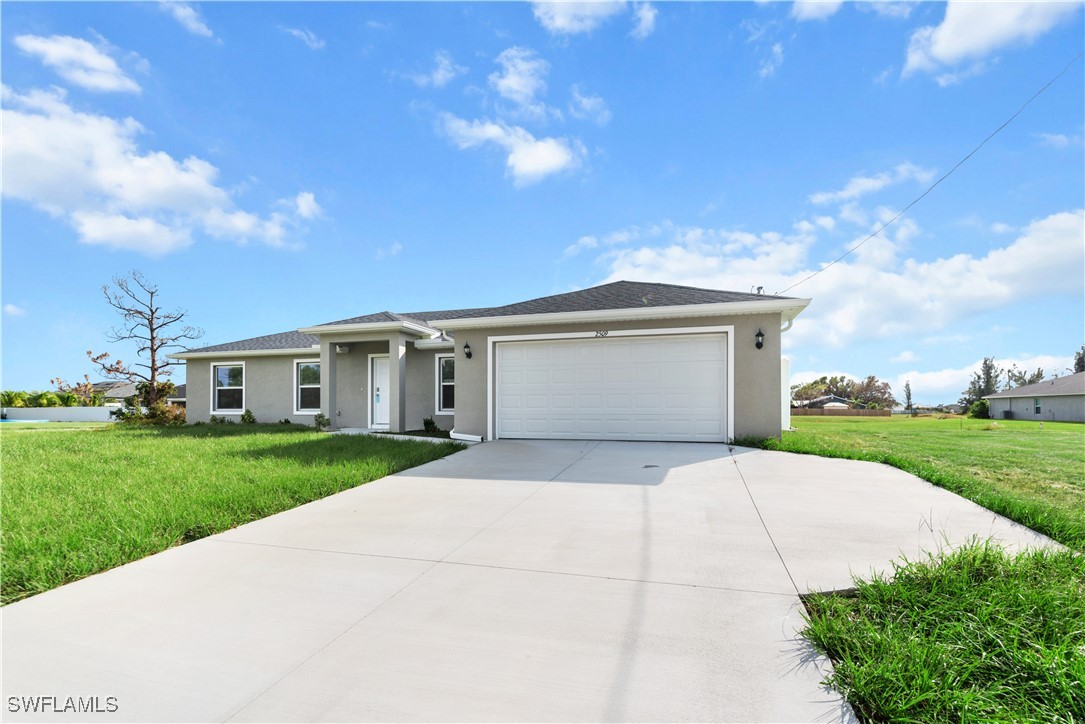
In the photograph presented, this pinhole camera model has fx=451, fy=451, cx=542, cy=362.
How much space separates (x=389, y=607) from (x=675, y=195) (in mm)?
13287

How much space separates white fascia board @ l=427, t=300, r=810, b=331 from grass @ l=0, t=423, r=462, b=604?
116 inches

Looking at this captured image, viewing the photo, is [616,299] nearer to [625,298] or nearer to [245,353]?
[625,298]

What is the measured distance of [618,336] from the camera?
953cm

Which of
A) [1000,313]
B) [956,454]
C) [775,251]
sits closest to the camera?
[956,454]

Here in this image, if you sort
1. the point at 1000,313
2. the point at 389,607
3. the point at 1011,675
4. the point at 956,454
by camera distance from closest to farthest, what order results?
the point at 1011,675, the point at 389,607, the point at 956,454, the point at 1000,313

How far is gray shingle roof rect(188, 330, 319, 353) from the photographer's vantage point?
1430 cm

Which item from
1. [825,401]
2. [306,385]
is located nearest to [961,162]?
[306,385]

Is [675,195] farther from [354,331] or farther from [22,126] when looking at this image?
[22,126]

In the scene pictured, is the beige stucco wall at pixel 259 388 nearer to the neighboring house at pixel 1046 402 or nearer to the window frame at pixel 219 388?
the window frame at pixel 219 388

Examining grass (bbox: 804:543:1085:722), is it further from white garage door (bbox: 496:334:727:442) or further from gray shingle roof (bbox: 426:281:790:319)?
gray shingle roof (bbox: 426:281:790:319)

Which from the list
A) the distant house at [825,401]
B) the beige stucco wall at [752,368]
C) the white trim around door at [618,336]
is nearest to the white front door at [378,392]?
the white trim around door at [618,336]

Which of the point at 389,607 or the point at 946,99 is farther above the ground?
the point at 946,99

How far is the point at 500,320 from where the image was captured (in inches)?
393

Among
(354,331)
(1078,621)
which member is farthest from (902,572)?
(354,331)
